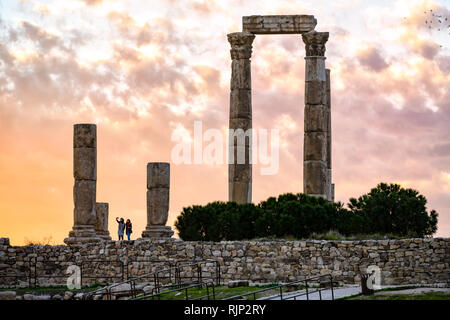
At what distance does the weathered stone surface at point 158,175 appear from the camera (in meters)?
44.2

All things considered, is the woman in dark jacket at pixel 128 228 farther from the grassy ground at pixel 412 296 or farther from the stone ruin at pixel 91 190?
the grassy ground at pixel 412 296

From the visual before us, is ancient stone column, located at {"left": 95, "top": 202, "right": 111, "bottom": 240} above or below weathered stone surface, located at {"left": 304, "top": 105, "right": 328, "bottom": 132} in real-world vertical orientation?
below

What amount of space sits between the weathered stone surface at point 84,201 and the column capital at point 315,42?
36.2 ft

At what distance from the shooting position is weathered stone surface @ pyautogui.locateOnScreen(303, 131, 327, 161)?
47906 mm

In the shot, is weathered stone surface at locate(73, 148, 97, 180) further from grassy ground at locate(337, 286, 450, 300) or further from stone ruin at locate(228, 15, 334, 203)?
grassy ground at locate(337, 286, 450, 300)

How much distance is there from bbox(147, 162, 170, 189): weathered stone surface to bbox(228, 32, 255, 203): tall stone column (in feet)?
14.4

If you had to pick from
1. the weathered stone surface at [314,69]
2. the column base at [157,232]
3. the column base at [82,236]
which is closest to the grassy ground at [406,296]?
the column base at [157,232]

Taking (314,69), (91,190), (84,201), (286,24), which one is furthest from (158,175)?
(286,24)

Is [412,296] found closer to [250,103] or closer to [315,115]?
[315,115]

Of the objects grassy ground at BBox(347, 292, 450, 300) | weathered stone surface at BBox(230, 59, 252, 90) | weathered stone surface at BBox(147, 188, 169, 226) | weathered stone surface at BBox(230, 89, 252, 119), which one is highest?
weathered stone surface at BBox(230, 59, 252, 90)

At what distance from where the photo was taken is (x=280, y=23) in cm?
4784

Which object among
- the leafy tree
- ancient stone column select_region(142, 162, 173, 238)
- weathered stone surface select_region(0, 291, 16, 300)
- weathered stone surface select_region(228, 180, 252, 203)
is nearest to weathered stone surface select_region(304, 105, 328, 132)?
weathered stone surface select_region(228, 180, 252, 203)

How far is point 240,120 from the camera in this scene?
4819 cm

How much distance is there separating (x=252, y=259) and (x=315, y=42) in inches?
504
